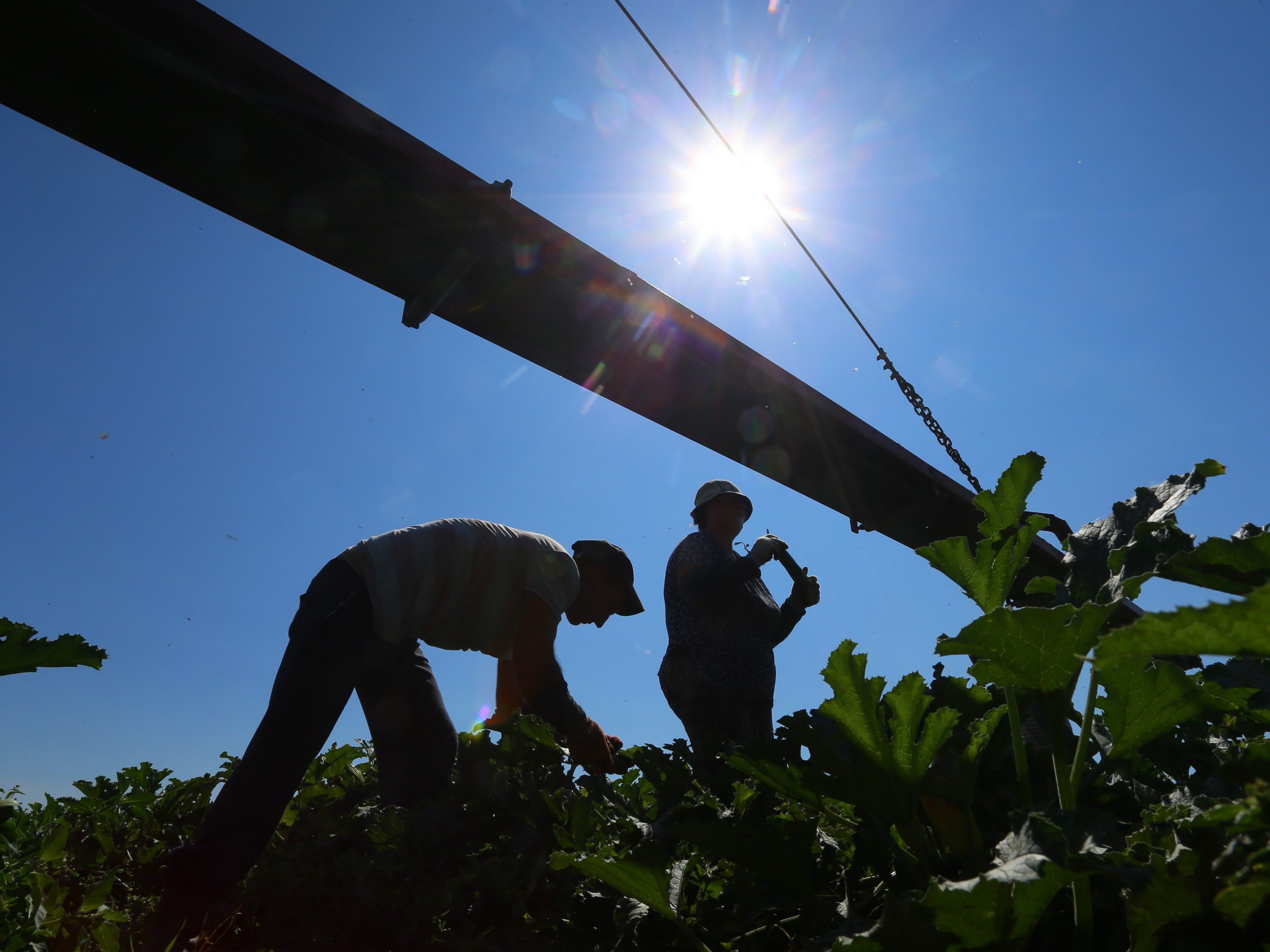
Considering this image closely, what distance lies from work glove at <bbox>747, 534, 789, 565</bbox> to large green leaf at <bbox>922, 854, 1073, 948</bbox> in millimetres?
3597

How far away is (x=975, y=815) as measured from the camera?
28.6 inches

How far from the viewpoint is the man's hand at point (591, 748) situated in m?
2.02

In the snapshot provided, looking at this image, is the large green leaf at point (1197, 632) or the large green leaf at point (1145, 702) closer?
the large green leaf at point (1197, 632)

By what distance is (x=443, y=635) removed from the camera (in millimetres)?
2613

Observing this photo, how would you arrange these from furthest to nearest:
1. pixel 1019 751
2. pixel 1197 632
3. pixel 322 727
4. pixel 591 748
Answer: pixel 591 748, pixel 322 727, pixel 1019 751, pixel 1197 632

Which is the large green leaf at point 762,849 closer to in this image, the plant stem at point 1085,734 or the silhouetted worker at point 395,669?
the plant stem at point 1085,734

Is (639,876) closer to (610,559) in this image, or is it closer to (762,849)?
(762,849)

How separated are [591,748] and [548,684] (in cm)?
41

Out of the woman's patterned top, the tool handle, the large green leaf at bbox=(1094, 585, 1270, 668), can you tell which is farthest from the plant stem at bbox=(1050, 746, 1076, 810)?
the tool handle

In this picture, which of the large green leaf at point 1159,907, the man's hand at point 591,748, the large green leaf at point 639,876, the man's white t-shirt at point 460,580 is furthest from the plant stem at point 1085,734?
the man's white t-shirt at point 460,580

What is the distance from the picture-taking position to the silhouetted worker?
171 cm

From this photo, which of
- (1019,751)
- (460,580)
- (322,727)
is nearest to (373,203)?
(460,580)

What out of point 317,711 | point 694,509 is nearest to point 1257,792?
point 317,711

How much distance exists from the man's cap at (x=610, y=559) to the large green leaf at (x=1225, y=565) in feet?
9.39
